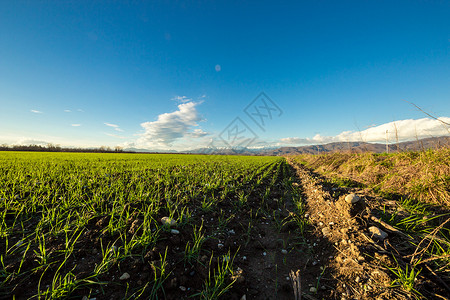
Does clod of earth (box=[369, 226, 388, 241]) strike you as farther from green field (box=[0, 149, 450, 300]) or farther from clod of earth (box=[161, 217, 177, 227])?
clod of earth (box=[161, 217, 177, 227])

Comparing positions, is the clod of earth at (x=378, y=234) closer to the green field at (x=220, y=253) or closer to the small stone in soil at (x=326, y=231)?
the green field at (x=220, y=253)

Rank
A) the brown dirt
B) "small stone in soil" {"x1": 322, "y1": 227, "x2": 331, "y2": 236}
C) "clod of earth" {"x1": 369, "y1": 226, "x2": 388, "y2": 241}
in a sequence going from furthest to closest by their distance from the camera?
"small stone in soil" {"x1": 322, "y1": 227, "x2": 331, "y2": 236}, "clod of earth" {"x1": 369, "y1": 226, "x2": 388, "y2": 241}, the brown dirt

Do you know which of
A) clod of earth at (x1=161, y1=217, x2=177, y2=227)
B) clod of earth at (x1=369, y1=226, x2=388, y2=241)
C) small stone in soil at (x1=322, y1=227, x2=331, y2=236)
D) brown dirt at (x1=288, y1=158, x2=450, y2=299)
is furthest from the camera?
small stone in soil at (x1=322, y1=227, x2=331, y2=236)

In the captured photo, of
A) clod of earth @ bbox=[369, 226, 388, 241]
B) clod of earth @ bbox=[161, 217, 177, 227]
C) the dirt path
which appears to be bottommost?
the dirt path

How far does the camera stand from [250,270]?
2553 millimetres

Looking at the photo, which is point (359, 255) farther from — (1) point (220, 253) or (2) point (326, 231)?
(1) point (220, 253)

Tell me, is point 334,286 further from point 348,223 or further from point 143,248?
point 143,248

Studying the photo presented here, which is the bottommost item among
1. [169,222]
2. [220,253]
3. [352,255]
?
[220,253]

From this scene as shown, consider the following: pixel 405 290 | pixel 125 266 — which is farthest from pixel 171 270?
pixel 405 290

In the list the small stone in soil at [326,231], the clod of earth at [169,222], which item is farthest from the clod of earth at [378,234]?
the clod of earth at [169,222]

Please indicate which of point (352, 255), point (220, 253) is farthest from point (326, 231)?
point (220, 253)

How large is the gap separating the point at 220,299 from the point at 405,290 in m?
2.10

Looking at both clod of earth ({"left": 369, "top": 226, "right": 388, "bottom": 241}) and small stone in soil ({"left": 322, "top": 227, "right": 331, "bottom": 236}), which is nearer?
clod of earth ({"left": 369, "top": 226, "right": 388, "bottom": 241})

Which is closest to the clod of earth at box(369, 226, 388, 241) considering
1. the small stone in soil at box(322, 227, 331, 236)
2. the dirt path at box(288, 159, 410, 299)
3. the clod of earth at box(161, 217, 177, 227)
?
the dirt path at box(288, 159, 410, 299)
